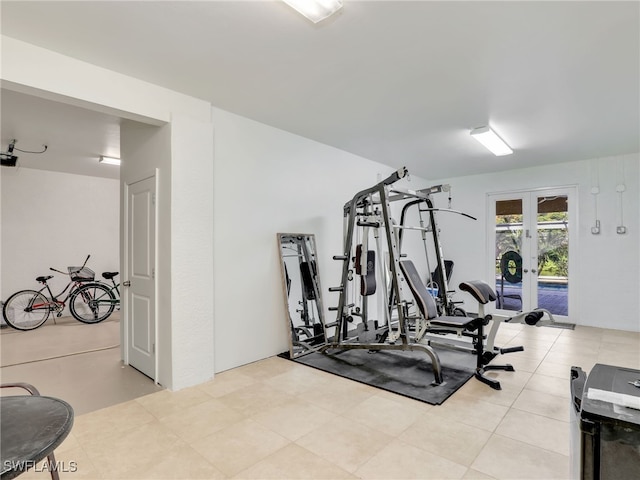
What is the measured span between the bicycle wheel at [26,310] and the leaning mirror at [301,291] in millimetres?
4474

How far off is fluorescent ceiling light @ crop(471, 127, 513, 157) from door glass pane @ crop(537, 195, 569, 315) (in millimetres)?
1707

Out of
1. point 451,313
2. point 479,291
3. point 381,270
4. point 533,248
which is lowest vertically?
point 451,313

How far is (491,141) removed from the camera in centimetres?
425

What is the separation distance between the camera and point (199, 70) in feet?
8.82

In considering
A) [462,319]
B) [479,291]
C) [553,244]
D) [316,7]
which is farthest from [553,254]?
[316,7]

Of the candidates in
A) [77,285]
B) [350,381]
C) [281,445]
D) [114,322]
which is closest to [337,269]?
[350,381]

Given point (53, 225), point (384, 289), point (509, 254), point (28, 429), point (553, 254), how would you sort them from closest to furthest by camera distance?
point (28, 429), point (384, 289), point (553, 254), point (53, 225), point (509, 254)

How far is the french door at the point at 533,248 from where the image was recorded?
566 cm

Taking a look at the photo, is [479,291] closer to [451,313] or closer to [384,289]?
[451,313]

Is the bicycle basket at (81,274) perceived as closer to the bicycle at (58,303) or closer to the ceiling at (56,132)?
the bicycle at (58,303)

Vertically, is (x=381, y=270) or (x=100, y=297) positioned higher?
(x=381, y=270)

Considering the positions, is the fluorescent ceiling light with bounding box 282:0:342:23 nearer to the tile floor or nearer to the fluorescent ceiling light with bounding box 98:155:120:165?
the tile floor

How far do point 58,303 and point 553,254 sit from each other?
335 inches

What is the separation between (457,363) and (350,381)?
1.28 m
